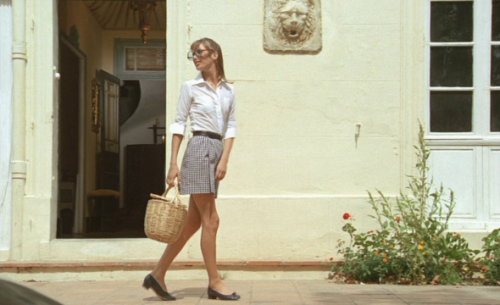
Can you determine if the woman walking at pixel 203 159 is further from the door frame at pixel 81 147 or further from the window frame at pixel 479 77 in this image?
the door frame at pixel 81 147

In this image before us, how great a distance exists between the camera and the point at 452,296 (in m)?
5.76

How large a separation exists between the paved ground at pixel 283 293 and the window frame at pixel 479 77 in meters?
1.68

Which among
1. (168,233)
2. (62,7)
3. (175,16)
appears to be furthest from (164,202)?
(62,7)

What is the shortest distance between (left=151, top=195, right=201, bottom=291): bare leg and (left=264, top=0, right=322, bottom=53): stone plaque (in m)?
2.26

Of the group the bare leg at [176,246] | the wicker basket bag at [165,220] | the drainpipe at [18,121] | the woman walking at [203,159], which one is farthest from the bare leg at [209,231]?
the drainpipe at [18,121]

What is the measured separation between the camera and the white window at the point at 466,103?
24.2 ft

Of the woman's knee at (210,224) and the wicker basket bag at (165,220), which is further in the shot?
the woman's knee at (210,224)

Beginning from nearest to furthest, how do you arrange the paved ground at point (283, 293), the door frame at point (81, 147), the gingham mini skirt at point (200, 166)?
the gingham mini skirt at point (200, 166), the paved ground at point (283, 293), the door frame at point (81, 147)

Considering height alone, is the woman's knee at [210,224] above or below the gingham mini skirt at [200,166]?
below

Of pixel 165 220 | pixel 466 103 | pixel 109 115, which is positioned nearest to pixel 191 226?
pixel 165 220

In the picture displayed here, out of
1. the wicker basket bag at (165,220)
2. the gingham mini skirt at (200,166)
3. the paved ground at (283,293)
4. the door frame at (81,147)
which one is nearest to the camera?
the wicker basket bag at (165,220)

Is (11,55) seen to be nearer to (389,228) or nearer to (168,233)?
(168,233)

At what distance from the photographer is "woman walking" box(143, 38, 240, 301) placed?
5465 millimetres

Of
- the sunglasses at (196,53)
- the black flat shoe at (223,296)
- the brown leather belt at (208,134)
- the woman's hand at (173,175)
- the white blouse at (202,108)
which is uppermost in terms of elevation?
the sunglasses at (196,53)
